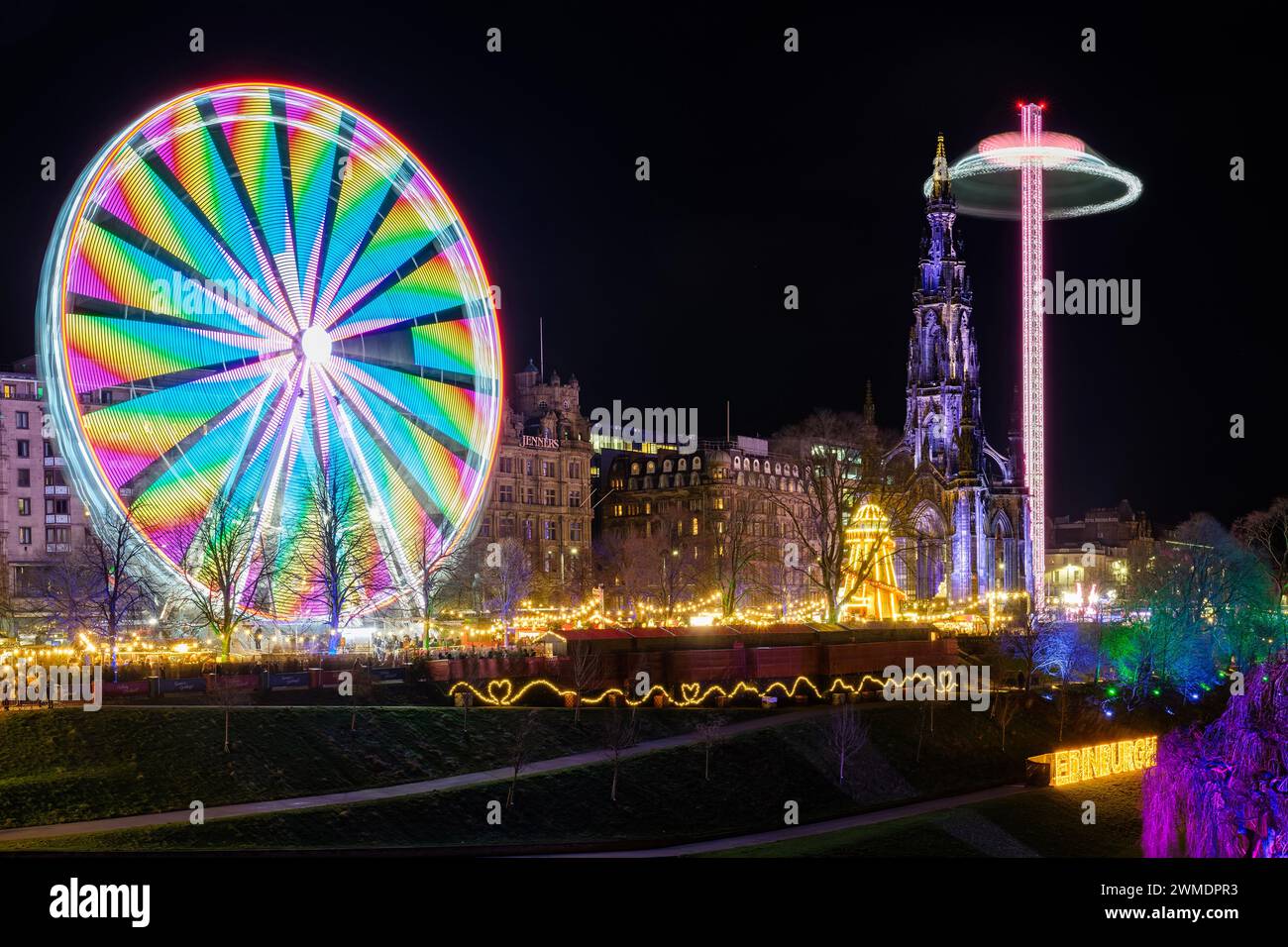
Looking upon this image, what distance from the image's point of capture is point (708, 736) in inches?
1953

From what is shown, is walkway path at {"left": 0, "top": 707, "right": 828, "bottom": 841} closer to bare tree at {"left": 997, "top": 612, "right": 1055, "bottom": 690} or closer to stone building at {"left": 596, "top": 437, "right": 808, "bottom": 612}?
bare tree at {"left": 997, "top": 612, "right": 1055, "bottom": 690}

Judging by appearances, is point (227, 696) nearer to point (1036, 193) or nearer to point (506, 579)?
point (506, 579)

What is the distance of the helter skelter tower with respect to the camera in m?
106

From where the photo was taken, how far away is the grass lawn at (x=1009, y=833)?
41.0 m

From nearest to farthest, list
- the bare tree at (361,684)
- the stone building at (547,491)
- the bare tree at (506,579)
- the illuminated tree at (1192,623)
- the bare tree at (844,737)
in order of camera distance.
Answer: the bare tree at (361,684) → the bare tree at (844,737) → the illuminated tree at (1192,623) → the bare tree at (506,579) → the stone building at (547,491)

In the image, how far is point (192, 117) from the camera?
5247 centimetres

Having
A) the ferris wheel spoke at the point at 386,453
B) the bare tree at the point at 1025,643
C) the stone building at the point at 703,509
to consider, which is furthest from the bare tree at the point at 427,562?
the stone building at the point at 703,509

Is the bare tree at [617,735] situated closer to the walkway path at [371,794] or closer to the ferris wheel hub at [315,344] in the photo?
the walkway path at [371,794]

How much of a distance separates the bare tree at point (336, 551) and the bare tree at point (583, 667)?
8.64 meters

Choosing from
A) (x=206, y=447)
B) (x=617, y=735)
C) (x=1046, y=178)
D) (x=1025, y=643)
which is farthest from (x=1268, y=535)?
(x=206, y=447)

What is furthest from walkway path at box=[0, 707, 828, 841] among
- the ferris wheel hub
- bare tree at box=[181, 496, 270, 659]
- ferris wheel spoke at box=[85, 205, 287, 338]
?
ferris wheel spoke at box=[85, 205, 287, 338]

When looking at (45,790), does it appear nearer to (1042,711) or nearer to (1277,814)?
(1277,814)

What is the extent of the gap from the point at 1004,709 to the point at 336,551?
27.3 m
